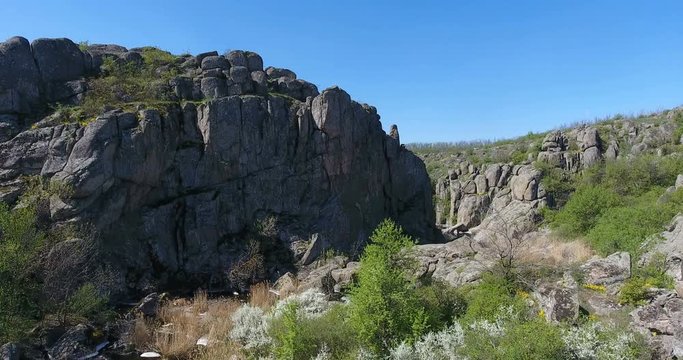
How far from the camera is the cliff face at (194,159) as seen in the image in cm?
2661

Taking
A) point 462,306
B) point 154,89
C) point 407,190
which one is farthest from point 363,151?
point 462,306

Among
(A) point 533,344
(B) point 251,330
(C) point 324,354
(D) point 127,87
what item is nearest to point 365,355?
(C) point 324,354

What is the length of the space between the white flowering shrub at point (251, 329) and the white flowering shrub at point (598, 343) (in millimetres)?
8338

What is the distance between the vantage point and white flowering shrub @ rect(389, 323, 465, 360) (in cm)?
1088

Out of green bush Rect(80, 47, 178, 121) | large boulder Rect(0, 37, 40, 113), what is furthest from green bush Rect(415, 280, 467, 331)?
large boulder Rect(0, 37, 40, 113)

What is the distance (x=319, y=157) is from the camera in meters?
35.5

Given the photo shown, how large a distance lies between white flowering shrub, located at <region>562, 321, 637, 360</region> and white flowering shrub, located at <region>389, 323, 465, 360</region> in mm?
2380

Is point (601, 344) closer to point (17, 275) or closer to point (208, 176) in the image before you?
point (17, 275)

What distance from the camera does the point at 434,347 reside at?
37.0 feet

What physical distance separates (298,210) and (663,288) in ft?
80.1

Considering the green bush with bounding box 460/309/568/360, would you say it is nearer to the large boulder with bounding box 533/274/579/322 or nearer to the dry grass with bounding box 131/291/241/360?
the large boulder with bounding box 533/274/579/322

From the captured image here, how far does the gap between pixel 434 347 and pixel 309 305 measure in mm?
5708

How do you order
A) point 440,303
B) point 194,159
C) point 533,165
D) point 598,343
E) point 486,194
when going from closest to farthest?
point 598,343 → point 440,303 → point 194,159 → point 533,165 → point 486,194

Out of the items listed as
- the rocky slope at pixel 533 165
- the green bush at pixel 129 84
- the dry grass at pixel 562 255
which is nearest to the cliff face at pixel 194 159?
the green bush at pixel 129 84
